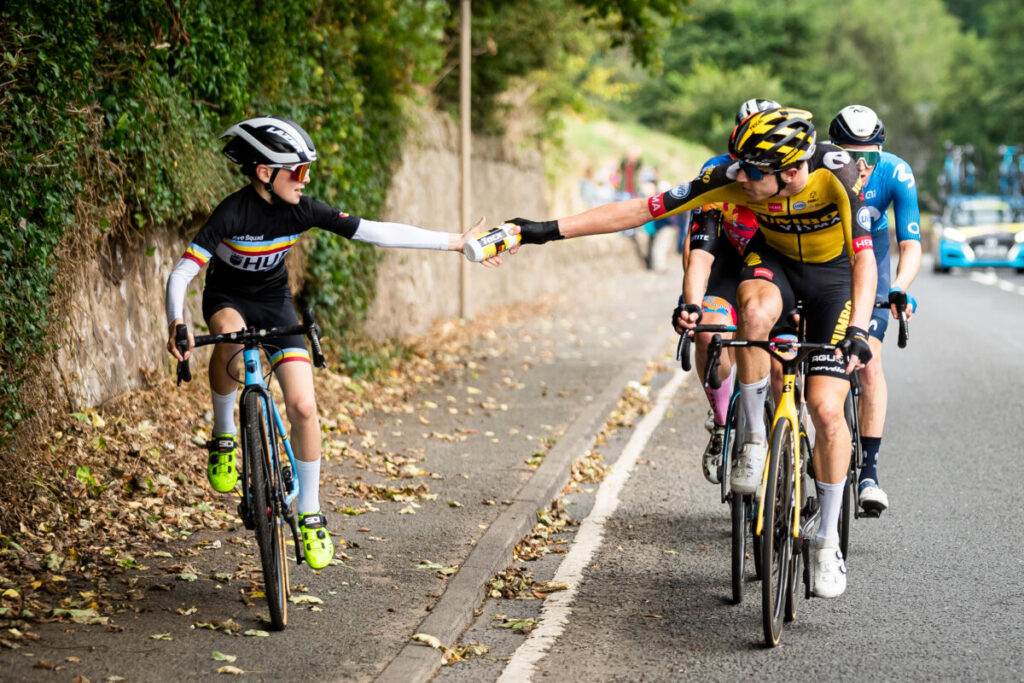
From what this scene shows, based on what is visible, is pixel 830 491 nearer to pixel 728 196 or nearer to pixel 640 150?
pixel 728 196

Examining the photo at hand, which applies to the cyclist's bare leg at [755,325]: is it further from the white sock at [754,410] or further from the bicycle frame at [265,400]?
the bicycle frame at [265,400]

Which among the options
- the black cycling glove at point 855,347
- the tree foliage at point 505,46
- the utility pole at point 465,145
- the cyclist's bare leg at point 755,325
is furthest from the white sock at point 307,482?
the tree foliage at point 505,46

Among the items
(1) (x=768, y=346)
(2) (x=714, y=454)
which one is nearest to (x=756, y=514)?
(2) (x=714, y=454)

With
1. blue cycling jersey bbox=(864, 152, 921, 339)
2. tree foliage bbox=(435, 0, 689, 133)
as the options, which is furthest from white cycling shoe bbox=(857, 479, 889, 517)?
tree foliage bbox=(435, 0, 689, 133)

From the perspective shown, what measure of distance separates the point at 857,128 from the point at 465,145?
9.99m

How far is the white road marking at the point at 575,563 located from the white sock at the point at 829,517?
115 centimetres

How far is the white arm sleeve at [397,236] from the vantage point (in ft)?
18.0

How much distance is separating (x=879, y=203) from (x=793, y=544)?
2352 millimetres

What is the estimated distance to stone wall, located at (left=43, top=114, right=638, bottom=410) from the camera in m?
7.60

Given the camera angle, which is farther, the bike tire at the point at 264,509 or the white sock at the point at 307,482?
the white sock at the point at 307,482

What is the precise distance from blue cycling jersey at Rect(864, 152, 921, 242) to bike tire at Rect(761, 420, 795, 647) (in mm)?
1880

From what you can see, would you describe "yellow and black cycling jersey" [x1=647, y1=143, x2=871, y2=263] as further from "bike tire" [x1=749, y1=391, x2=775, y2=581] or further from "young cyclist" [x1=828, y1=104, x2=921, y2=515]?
"young cyclist" [x1=828, y1=104, x2=921, y2=515]

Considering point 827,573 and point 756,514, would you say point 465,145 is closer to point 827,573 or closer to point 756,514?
point 756,514

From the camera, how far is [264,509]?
504 centimetres
